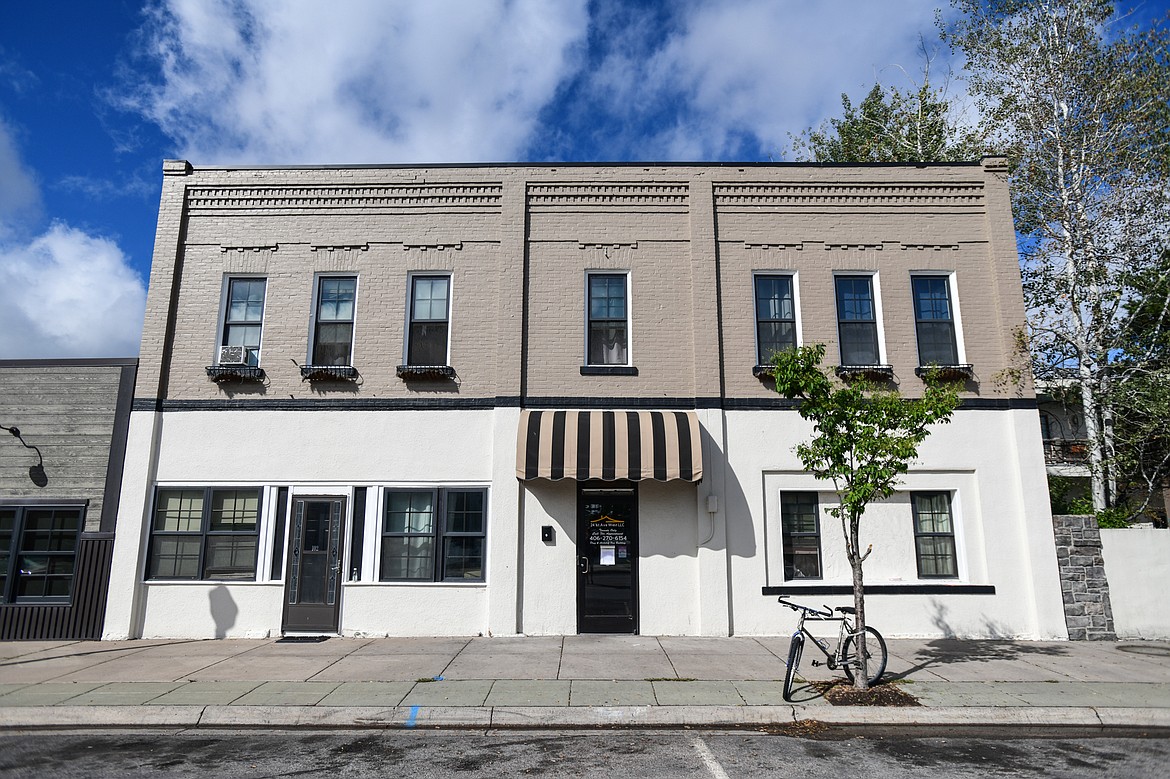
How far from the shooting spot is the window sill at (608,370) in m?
12.2

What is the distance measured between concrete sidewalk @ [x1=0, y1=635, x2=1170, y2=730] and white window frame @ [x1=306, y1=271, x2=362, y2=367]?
15.6 feet

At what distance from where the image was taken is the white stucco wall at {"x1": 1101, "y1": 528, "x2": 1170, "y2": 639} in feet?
37.5

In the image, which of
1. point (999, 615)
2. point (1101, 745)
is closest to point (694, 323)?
point (999, 615)

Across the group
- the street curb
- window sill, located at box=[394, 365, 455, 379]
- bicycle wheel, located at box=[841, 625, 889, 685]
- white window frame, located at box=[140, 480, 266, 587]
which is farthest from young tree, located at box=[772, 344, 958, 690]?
white window frame, located at box=[140, 480, 266, 587]

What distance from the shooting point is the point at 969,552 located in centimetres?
1178

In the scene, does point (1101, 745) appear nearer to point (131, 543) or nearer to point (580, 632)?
point (580, 632)

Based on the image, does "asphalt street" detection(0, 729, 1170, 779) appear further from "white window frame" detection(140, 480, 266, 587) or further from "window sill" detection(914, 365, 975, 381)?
"window sill" detection(914, 365, 975, 381)

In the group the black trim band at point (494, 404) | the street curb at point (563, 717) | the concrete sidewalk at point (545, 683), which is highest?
the black trim band at point (494, 404)

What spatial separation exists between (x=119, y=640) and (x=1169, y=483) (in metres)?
20.0

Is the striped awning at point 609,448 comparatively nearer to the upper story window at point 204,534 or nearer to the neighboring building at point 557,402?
the neighboring building at point 557,402

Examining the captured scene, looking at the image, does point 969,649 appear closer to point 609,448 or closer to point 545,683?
point 609,448

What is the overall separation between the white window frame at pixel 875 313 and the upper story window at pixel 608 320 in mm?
3707

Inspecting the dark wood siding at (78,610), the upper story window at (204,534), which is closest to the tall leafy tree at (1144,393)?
the upper story window at (204,534)

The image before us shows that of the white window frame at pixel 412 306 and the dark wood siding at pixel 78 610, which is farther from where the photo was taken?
the white window frame at pixel 412 306
